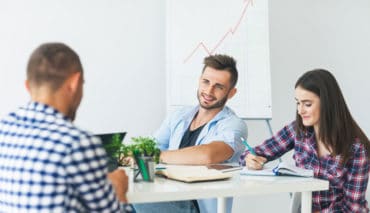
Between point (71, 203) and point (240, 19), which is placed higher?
point (240, 19)

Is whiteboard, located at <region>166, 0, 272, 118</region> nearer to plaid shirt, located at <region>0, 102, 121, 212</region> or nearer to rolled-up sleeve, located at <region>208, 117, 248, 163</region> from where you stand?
rolled-up sleeve, located at <region>208, 117, 248, 163</region>

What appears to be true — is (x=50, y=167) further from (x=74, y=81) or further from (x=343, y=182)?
(x=343, y=182)

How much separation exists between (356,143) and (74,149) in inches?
48.8

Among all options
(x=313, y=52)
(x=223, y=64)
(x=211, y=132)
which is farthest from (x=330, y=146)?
(x=313, y=52)

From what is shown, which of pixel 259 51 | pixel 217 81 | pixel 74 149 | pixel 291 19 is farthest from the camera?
pixel 291 19

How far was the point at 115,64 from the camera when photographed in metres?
3.22

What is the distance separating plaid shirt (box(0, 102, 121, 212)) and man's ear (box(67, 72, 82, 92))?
74mm

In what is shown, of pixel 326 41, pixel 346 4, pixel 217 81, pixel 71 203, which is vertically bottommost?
pixel 71 203

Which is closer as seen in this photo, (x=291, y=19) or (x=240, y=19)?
(x=240, y=19)

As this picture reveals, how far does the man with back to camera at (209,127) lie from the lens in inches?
86.1

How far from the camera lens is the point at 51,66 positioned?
3.99ft

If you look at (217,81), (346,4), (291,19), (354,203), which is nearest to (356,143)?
(354,203)

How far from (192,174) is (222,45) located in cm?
147

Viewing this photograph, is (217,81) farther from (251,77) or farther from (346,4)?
(346,4)
